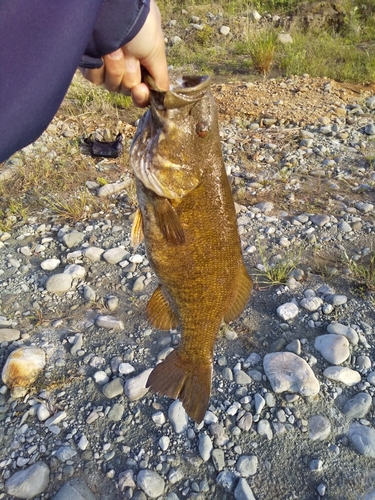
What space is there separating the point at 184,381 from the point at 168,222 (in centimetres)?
97

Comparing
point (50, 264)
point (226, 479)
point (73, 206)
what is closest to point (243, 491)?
point (226, 479)

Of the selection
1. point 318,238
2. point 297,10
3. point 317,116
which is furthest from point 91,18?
point 297,10

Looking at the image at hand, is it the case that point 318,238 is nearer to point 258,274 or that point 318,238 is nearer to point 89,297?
point 258,274

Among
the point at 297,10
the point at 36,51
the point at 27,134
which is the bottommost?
the point at 297,10

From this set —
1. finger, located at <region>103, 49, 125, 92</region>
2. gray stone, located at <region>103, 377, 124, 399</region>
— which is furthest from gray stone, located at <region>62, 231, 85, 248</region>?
finger, located at <region>103, 49, 125, 92</region>

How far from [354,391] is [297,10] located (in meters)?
12.2

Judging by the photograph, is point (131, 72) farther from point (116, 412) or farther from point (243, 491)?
point (243, 491)

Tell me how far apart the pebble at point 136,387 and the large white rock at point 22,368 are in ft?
2.42

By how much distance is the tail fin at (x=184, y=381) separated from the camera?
2547 mm

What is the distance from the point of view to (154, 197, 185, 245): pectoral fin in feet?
7.23

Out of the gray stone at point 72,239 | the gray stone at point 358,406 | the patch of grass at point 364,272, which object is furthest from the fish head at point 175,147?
the gray stone at point 72,239

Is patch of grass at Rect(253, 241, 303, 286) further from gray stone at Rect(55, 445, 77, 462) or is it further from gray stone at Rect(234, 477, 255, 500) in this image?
gray stone at Rect(55, 445, 77, 462)

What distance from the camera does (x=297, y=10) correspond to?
41.6 feet

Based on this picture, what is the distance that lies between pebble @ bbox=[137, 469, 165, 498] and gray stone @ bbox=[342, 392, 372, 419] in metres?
1.36
